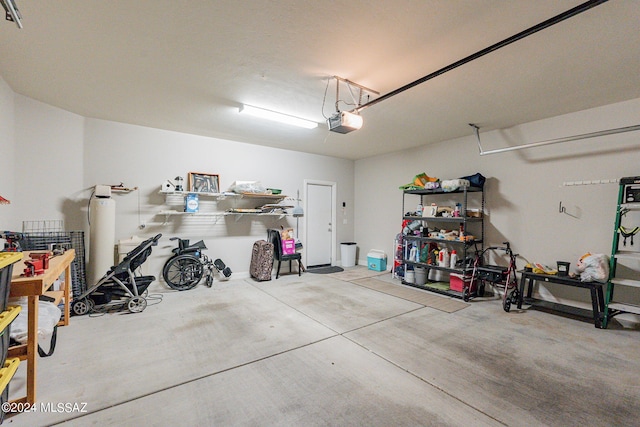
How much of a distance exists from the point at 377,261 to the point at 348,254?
0.84 meters

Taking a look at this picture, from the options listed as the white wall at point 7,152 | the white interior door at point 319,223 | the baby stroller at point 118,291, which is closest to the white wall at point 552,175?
the white interior door at point 319,223

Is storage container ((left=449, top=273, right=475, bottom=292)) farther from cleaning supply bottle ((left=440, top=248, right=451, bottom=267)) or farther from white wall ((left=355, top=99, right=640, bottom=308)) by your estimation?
white wall ((left=355, top=99, right=640, bottom=308))

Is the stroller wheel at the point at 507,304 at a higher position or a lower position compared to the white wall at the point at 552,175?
lower

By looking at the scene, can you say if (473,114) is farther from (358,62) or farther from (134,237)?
(134,237)

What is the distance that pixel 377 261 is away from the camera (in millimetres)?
6336

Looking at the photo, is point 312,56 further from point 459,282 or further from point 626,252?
point 626,252

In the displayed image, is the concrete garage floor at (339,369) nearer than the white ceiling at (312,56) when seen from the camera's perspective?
Yes

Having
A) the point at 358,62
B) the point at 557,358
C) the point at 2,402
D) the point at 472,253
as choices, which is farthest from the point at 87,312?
the point at 472,253

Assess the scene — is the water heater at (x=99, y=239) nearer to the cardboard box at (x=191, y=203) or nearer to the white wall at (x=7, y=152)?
the white wall at (x=7, y=152)

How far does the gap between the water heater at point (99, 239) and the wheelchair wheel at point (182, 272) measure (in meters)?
0.87

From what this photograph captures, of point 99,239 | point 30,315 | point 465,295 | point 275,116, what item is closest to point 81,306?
point 99,239

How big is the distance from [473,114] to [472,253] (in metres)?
2.46

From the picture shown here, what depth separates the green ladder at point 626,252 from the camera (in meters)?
3.10

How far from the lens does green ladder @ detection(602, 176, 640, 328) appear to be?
10.2 ft
